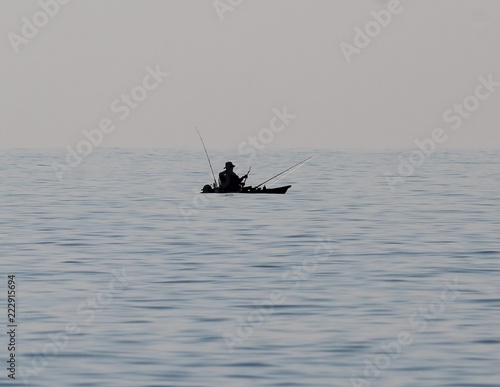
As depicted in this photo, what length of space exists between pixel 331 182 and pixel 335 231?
31.3 metres

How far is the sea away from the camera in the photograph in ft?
46.2

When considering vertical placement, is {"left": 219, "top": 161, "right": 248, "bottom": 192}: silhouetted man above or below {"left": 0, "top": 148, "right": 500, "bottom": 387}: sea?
above

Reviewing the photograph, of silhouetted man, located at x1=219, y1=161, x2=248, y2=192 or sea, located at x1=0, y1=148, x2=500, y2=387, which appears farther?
silhouetted man, located at x1=219, y1=161, x2=248, y2=192

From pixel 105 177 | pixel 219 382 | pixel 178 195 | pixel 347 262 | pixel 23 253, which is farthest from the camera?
pixel 105 177

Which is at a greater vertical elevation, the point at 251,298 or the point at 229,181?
the point at 229,181

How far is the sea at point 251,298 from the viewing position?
1409 centimetres

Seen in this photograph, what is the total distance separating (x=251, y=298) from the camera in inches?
747

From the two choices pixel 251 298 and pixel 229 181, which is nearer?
pixel 251 298

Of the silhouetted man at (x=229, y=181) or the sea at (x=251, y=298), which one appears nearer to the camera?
the sea at (x=251, y=298)

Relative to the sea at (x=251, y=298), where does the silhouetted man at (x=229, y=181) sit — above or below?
above

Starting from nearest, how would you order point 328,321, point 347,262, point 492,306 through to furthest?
point 328,321 → point 492,306 → point 347,262

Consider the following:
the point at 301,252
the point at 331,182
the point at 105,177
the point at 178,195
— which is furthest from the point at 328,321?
the point at 105,177

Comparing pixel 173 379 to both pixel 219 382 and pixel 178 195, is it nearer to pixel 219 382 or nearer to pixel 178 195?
pixel 219 382

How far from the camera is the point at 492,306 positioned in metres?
18.1
